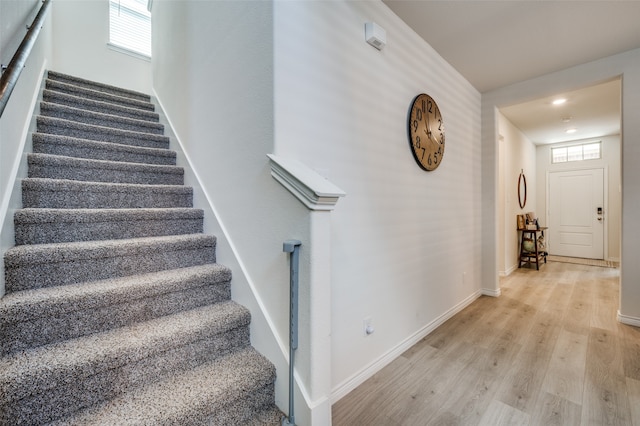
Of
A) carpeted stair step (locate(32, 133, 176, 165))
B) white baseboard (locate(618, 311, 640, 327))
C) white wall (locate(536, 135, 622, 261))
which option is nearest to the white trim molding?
carpeted stair step (locate(32, 133, 176, 165))

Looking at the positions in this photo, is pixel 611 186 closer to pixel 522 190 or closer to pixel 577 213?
pixel 577 213

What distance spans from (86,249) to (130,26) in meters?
4.58

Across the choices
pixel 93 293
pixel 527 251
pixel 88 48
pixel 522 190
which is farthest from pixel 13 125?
pixel 522 190

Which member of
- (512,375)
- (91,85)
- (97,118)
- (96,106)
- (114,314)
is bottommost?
(512,375)

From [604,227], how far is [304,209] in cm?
734

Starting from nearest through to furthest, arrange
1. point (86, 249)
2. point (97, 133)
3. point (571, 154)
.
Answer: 1. point (86, 249)
2. point (97, 133)
3. point (571, 154)

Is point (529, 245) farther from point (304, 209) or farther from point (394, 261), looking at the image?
point (304, 209)

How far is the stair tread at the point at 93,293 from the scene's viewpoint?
1101mm

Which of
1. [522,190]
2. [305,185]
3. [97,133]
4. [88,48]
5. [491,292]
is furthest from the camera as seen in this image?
[522,190]

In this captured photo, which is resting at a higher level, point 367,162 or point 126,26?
point 126,26

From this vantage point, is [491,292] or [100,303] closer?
[100,303]

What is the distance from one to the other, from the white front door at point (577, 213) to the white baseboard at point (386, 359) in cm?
505

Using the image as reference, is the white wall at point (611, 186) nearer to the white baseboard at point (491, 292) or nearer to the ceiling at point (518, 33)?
the ceiling at point (518, 33)

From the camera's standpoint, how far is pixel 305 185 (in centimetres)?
115
